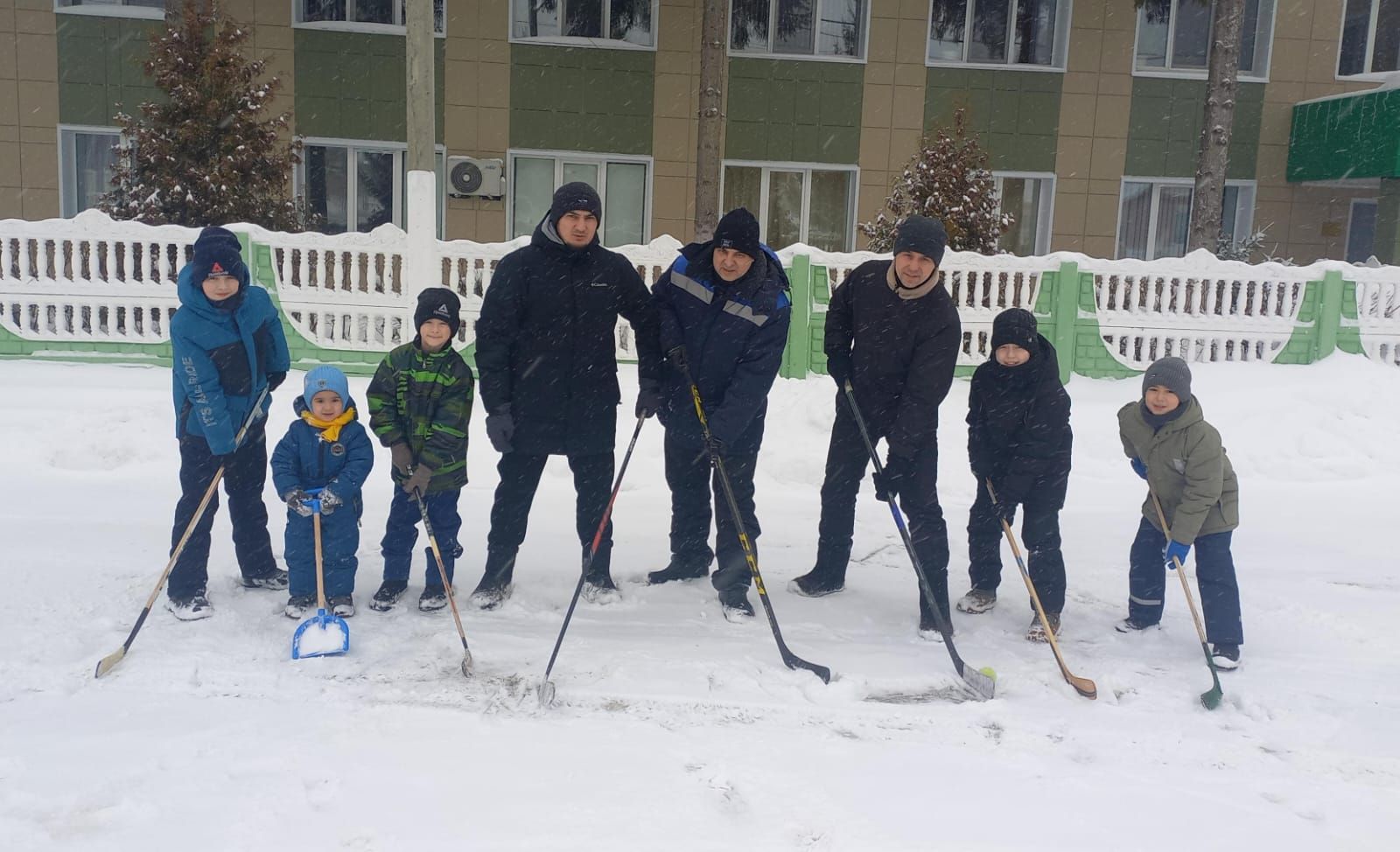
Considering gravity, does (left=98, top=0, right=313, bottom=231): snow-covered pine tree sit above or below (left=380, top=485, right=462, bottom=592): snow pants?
above

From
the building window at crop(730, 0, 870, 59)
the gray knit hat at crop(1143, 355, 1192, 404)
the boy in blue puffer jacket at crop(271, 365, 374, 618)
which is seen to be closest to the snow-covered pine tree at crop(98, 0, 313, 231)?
the building window at crop(730, 0, 870, 59)

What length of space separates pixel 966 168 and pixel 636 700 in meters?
8.73

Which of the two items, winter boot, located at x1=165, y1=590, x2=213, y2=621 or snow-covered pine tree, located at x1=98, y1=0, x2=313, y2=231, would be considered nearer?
winter boot, located at x1=165, y1=590, x2=213, y2=621

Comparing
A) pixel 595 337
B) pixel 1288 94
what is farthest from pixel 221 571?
pixel 1288 94

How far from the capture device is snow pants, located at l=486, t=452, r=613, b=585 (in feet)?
15.0

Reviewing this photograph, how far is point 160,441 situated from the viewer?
6.89 meters

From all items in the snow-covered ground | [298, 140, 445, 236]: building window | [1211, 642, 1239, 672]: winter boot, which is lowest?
the snow-covered ground

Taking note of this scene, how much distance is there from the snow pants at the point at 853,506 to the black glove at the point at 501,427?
4.87 feet

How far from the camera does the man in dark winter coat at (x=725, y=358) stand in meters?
4.40

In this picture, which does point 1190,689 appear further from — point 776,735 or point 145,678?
point 145,678

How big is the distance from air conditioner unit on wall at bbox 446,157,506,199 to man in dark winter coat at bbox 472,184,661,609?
8317 mm

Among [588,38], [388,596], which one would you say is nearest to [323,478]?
[388,596]

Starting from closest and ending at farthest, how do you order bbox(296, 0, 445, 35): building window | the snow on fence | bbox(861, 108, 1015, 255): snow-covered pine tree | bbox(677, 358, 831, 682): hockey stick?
bbox(677, 358, 831, 682): hockey stick < the snow on fence < bbox(861, 108, 1015, 255): snow-covered pine tree < bbox(296, 0, 445, 35): building window

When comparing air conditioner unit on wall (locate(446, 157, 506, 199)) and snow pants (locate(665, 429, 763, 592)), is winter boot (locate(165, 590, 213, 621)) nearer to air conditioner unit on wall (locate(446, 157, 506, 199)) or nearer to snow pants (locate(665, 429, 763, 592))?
snow pants (locate(665, 429, 763, 592))
